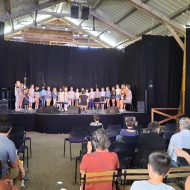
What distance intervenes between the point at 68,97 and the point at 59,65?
231 centimetres

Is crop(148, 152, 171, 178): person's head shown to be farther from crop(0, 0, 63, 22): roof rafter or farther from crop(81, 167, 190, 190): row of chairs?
crop(0, 0, 63, 22): roof rafter

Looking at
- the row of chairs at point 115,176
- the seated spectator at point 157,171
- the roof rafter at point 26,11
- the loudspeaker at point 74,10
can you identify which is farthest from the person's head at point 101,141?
the roof rafter at point 26,11

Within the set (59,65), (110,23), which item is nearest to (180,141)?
(59,65)

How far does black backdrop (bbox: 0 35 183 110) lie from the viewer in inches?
565

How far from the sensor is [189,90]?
11367mm

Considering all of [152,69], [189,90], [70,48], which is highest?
[70,48]

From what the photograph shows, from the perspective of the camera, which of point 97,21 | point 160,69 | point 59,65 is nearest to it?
point 160,69

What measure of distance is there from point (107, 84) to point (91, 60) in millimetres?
1731

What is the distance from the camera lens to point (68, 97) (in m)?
16.0

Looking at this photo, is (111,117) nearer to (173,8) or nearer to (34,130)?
(34,130)

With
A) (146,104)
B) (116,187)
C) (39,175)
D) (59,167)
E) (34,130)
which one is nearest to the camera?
(116,187)

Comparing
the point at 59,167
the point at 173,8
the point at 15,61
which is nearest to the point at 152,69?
the point at 173,8

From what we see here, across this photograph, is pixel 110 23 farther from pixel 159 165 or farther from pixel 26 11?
pixel 159 165

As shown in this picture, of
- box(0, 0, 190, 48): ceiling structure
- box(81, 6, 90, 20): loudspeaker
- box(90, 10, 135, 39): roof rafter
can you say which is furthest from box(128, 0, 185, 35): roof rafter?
box(90, 10, 135, 39): roof rafter
